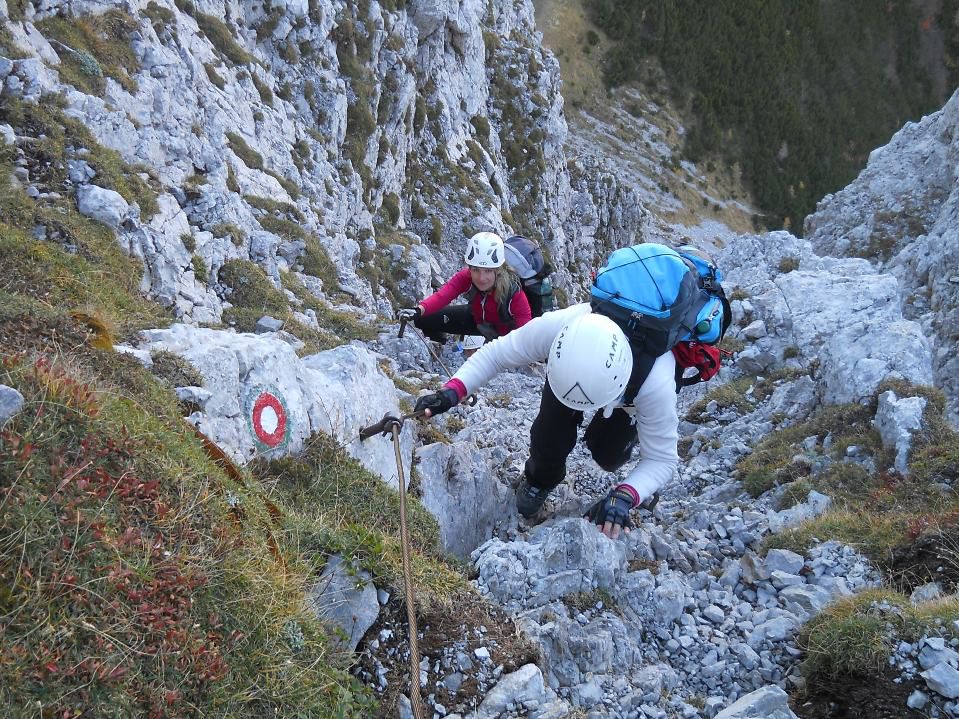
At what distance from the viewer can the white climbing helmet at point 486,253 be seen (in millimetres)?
9203

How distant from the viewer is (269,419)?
20.8ft

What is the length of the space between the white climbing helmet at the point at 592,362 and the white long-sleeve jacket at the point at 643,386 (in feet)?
1.41

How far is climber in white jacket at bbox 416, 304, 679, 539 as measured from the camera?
5.98 m

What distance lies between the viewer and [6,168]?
8.95 meters

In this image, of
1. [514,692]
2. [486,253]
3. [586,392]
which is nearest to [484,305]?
[486,253]

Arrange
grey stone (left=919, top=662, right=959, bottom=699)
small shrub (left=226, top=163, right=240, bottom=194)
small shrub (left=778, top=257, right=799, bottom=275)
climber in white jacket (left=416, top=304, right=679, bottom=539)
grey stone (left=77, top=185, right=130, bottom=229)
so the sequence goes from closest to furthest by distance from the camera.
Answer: grey stone (left=919, top=662, right=959, bottom=699)
climber in white jacket (left=416, top=304, right=679, bottom=539)
grey stone (left=77, top=185, right=130, bottom=229)
small shrub (left=226, top=163, right=240, bottom=194)
small shrub (left=778, top=257, right=799, bottom=275)

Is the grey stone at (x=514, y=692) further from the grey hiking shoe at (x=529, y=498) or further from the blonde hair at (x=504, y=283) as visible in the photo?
the blonde hair at (x=504, y=283)

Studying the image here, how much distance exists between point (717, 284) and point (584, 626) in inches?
151

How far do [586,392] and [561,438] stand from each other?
1242 millimetres

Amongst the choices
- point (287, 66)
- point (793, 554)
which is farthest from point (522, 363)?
point (287, 66)

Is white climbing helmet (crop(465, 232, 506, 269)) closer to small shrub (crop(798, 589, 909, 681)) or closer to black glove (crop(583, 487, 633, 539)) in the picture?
black glove (crop(583, 487, 633, 539))

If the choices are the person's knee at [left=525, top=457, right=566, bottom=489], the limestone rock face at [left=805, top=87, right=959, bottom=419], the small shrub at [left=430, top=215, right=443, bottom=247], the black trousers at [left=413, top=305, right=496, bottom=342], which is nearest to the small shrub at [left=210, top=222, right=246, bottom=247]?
the black trousers at [left=413, top=305, right=496, bottom=342]

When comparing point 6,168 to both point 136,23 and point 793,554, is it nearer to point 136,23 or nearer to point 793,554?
point 136,23

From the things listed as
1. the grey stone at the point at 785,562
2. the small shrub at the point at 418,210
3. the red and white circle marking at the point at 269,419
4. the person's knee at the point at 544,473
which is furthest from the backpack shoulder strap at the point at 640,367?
the small shrub at the point at 418,210
